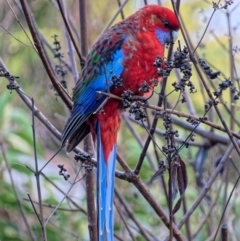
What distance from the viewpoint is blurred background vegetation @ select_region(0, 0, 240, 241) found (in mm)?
2832

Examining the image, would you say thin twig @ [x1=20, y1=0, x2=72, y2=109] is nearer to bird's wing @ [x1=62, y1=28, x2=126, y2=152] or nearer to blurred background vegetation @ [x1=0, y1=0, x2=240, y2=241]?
bird's wing @ [x1=62, y1=28, x2=126, y2=152]

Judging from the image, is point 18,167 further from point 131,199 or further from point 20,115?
point 131,199

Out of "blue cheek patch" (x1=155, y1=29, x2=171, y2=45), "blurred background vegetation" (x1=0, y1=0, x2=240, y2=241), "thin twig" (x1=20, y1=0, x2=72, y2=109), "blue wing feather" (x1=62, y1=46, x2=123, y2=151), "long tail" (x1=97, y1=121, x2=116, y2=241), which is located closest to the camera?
"thin twig" (x1=20, y1=0, x2=72, y2=109)

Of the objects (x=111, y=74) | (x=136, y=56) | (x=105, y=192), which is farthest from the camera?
(x=136, y=56)

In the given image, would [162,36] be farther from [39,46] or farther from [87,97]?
[39,46]

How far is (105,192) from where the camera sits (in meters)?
2.08

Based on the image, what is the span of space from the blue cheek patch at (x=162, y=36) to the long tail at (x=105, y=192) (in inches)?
18.9

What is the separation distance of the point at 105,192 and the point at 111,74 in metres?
0.45

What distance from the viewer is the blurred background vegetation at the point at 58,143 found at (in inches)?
111

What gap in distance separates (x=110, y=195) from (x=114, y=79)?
489 mm

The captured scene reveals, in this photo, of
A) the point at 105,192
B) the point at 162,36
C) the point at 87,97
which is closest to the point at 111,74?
the point at 87,97

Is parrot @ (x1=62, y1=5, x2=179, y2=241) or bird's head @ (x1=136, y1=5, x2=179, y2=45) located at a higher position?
bird's head @ (x1=136, y1=5, x2=179, y2=45)

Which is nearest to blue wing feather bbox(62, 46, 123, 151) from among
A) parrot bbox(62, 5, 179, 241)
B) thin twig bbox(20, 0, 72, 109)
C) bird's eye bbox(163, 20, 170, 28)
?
parrot bbox(62, 5, 179, 241)

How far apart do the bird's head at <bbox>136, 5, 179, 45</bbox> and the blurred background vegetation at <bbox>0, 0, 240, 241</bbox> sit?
196mm
